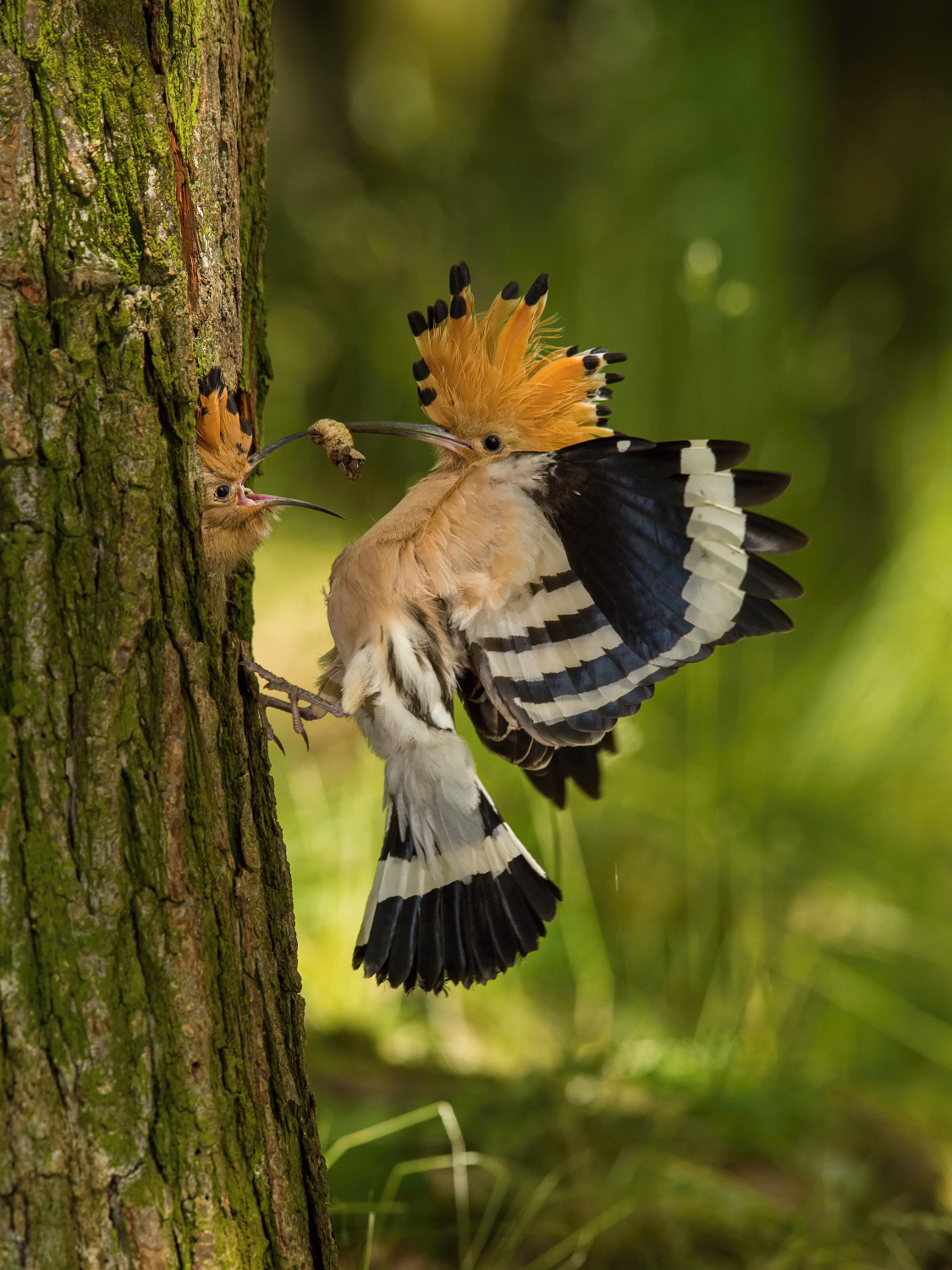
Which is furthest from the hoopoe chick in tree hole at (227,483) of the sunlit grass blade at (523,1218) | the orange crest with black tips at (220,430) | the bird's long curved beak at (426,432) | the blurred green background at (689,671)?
the sunlit grass blade at (523,1218)

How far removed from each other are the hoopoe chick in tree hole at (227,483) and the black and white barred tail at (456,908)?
22.7 inches

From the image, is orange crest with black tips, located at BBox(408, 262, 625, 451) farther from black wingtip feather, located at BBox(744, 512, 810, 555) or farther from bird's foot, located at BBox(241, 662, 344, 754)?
bird's foot, located at BBox(241, 662, 344, 754)

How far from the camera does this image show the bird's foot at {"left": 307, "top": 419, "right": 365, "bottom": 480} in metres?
1.82

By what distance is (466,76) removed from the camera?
6219mm

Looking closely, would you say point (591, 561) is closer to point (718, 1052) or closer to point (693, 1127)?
point (693, 1127)

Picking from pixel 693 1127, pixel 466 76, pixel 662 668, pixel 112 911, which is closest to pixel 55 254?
pixel 112 911

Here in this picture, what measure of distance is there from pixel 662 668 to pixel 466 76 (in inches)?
220

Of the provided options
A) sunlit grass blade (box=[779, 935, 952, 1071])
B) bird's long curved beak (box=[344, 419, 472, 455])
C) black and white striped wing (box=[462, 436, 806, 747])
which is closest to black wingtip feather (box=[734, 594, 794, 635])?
black and white striped wing (box=[462, 436, 806, 747])

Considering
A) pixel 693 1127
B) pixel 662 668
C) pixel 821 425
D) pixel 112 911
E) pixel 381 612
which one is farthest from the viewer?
pixel 821 425

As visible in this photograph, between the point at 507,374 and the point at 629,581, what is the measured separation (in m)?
0.42

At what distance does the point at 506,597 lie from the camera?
1.75m

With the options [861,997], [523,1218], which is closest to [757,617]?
[523,1218]

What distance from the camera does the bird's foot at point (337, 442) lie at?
5.98ft

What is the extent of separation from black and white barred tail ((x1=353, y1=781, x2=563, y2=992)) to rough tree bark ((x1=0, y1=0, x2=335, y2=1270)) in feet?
1.68
